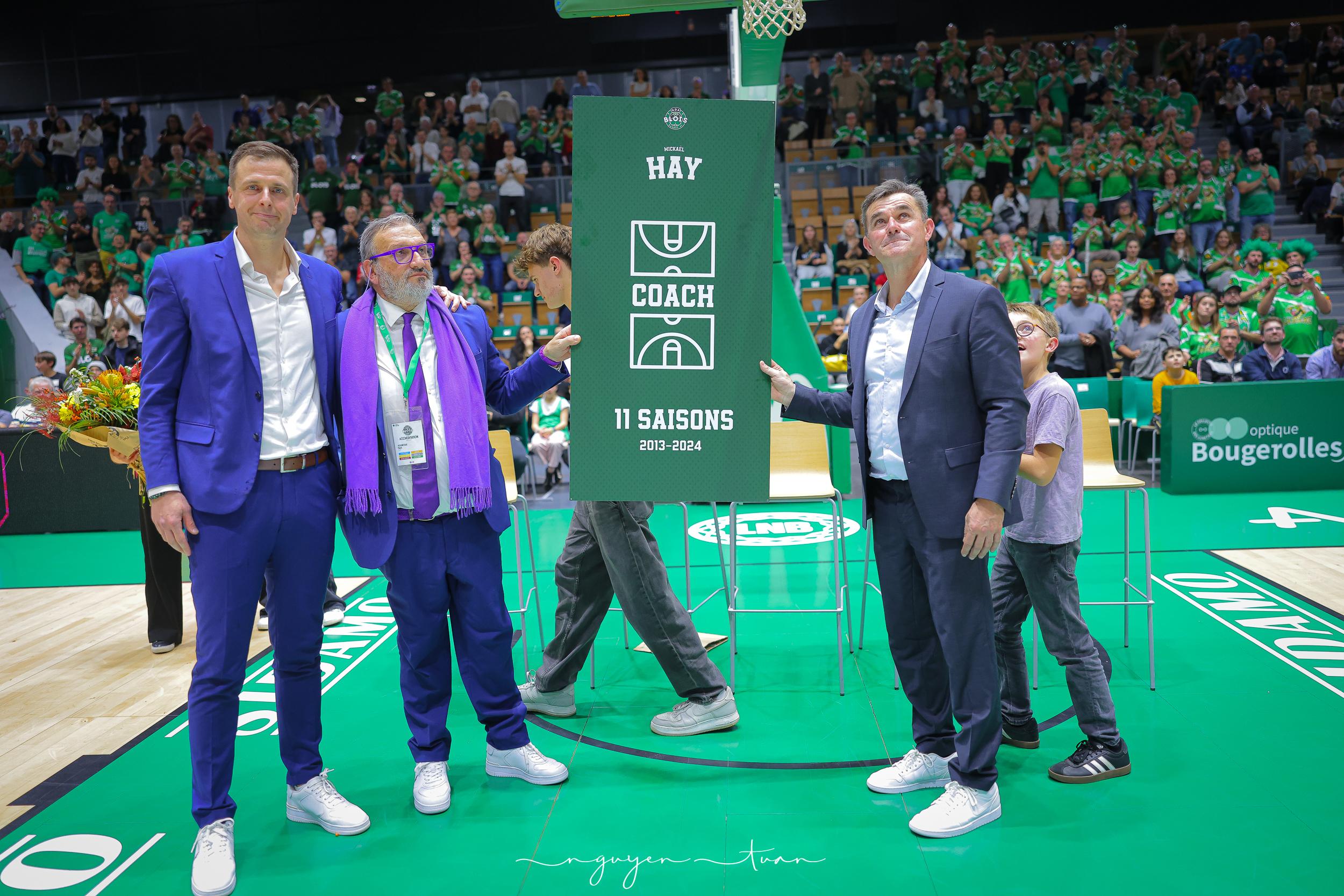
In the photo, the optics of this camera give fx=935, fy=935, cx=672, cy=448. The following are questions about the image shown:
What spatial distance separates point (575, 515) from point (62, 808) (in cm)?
196

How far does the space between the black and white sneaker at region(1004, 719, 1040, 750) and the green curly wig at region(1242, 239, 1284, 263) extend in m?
9.73

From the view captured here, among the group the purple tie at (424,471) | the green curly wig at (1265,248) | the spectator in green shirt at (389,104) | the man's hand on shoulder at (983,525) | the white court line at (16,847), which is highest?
the spectator in green shirt at (389,104)

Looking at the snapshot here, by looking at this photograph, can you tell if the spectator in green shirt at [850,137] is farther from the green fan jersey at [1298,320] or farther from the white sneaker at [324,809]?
the white sneaker at [324,809]

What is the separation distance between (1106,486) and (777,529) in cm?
320

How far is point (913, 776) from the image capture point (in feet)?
9.85

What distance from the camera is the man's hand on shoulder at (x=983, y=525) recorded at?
261 cm

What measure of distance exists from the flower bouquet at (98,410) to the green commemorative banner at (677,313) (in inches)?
95.0

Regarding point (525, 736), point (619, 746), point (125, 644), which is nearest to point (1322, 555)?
point (619, 746)

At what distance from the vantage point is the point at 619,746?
3412mm

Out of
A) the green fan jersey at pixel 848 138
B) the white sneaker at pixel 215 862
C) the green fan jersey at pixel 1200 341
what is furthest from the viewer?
the green fan jersey at pixel 848 138

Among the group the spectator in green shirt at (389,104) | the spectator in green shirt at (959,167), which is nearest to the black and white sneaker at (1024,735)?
the spectator in green shirt at (959,167)

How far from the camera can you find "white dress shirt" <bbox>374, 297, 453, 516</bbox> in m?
2.85

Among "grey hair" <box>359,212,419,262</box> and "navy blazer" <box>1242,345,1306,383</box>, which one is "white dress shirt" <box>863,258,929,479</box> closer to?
"grey hair" <box>359,212,419,262</box>

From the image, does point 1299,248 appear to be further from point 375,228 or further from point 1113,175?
point 375,228
